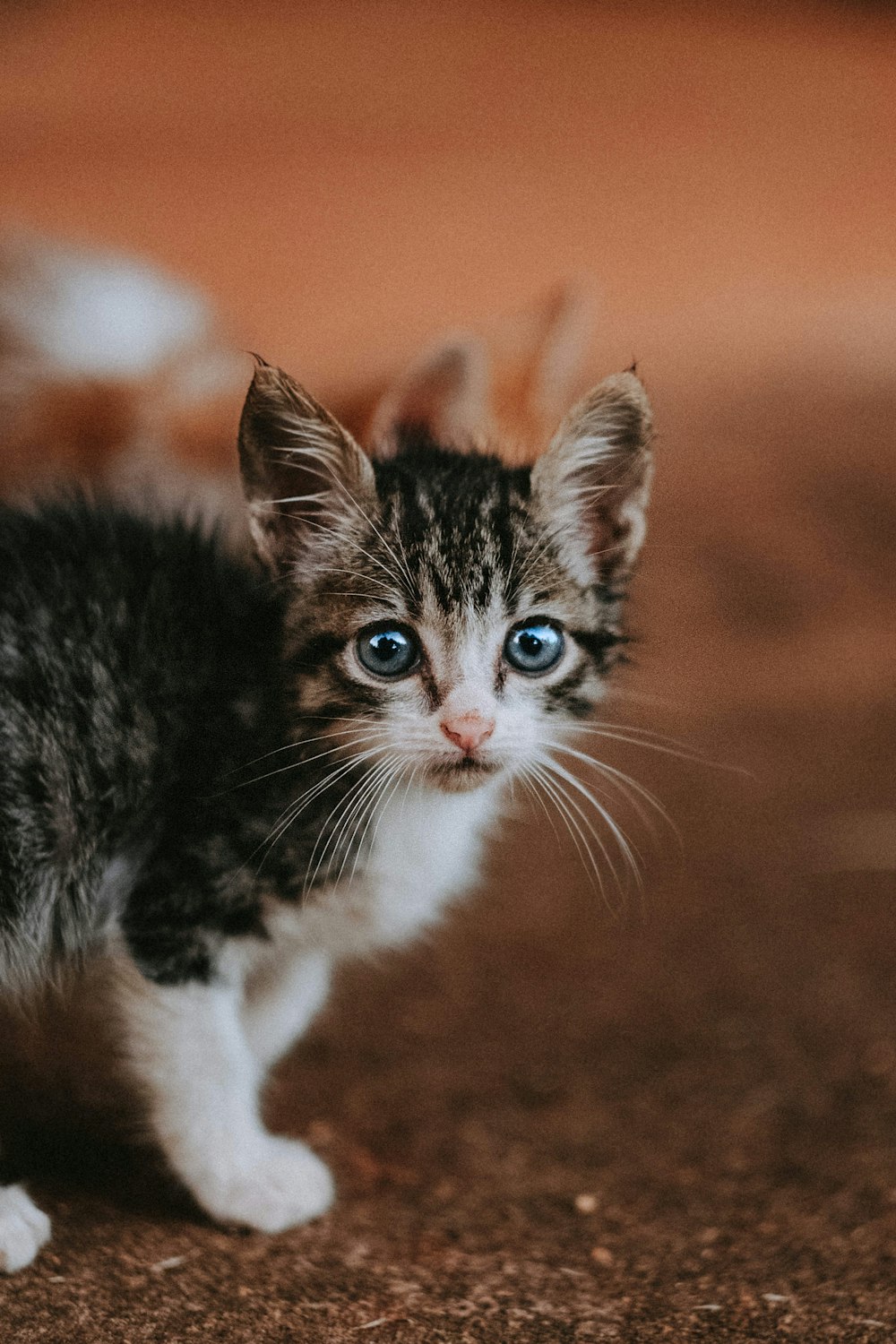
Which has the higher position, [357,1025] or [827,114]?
[827,114]

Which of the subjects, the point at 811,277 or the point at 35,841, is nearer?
the point at 35,841

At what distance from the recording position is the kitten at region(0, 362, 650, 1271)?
52.2 inches

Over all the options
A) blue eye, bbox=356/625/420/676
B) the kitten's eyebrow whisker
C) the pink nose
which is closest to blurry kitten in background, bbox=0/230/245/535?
the kitten's eyebrow whisker

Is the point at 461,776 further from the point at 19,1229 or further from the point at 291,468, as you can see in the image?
the point at 19,1229

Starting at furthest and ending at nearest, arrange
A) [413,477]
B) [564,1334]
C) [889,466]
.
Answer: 1. [889,466]
2. [413,477]
3. [564,1334]

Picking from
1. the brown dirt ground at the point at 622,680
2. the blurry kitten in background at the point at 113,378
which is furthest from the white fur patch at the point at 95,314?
the brown dirt ground at the point at 622,680

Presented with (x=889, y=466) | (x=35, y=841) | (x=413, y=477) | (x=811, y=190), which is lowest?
(x=35, y=841)

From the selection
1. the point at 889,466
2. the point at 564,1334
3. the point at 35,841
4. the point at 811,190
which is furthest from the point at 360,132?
the point at 564,1334

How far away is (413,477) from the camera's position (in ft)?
4.64

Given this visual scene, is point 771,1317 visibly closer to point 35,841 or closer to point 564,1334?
point 564,1334

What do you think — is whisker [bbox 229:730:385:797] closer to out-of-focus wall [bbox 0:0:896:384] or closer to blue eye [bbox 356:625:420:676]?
blue eye [bbox 356:625:420:676]

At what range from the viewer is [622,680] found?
1562 mm

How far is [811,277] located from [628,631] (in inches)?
115

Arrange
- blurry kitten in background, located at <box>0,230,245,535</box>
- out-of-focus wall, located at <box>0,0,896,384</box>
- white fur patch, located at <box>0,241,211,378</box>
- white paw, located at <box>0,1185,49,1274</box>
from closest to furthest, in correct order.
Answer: white paw, located at <box>0,1185,49,1274</box> → blurry kitten in background, located at <box>0,230,245,535</box> → white fur patch, located at <box>0,241,211,378</box> → out-of-focus wall, located at <box>0,0,896,384</box>
